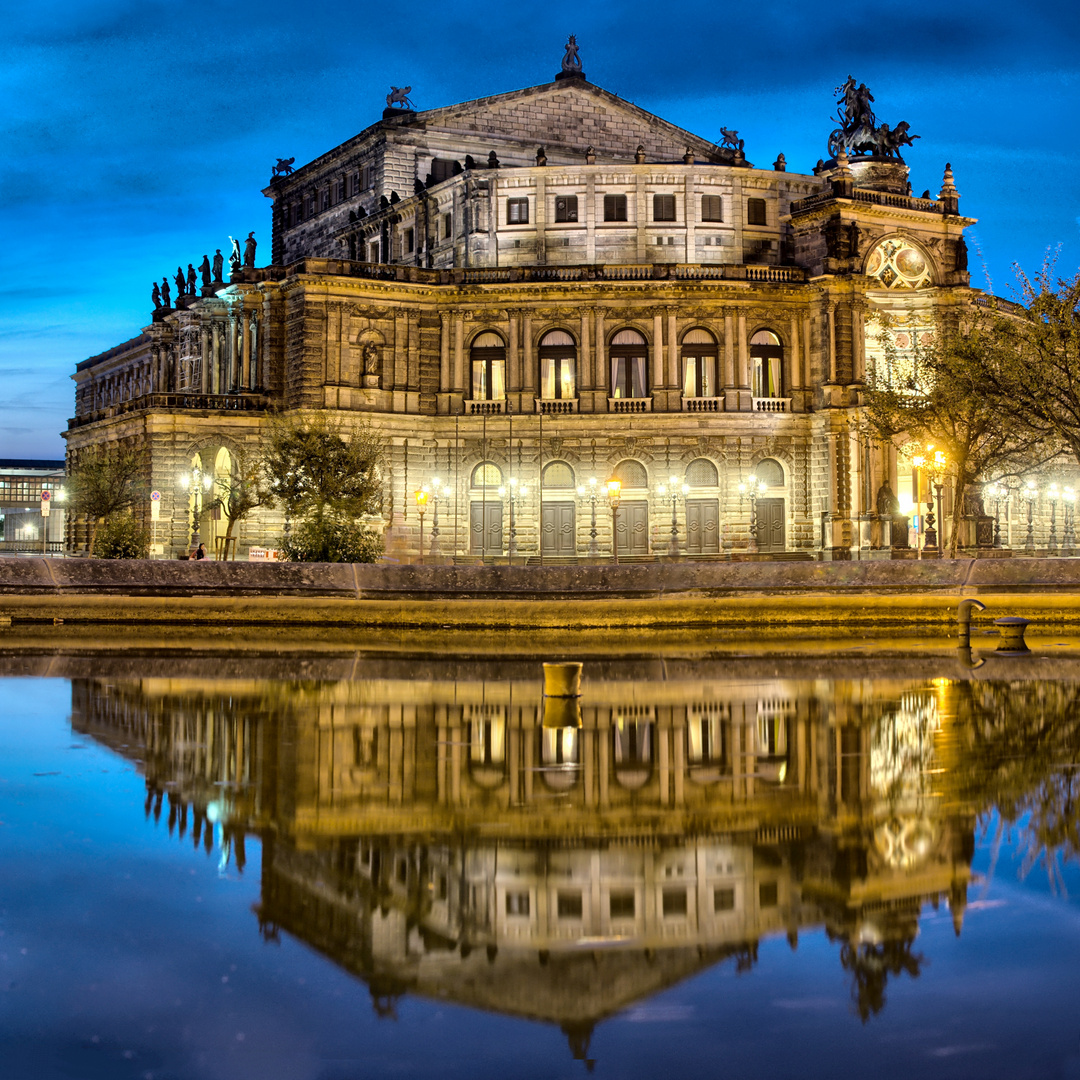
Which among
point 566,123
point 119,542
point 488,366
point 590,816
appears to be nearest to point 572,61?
point 566,123

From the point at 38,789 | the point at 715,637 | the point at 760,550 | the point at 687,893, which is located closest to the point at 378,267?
the point at 760,550

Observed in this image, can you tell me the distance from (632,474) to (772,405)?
342 inches

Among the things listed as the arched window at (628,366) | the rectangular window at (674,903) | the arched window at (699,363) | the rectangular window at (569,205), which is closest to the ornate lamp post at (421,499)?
the arched window at (628,366)

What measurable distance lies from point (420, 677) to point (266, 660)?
5.14 metres

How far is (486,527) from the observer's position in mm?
70250

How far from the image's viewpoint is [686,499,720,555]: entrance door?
69.6 metres

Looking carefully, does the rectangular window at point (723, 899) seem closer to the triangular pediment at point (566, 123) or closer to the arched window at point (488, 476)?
the arched window at point (488, 476)

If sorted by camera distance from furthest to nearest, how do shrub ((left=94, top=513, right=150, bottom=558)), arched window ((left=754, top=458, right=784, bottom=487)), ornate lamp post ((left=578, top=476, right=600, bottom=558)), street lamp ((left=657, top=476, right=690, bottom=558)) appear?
arched window ((left=754, top=458, right=784, bottom=487)), ornate lamp post ((left=578, top=476, right=600, bottom=558)), street lamp ((left=657, top=476, right=690, bottom=558)), shrub ((left=94, top=513, right=150, bottom=558))

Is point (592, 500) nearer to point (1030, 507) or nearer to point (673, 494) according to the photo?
point (673, 494)

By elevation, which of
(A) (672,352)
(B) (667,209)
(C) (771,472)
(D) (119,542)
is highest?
(B) (667,209)

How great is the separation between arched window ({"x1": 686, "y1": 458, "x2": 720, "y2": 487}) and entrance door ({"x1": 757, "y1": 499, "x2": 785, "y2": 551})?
2.73m

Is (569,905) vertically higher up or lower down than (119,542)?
lower down

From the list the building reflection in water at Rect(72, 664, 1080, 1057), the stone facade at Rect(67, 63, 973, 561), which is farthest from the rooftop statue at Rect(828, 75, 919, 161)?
the building reflection in water at Rect(72, 664, 1080, 1057)

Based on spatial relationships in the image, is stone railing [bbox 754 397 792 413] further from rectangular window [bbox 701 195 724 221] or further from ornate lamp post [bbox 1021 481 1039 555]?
ornate lamp post [bbox 1021 481 1039 555]
